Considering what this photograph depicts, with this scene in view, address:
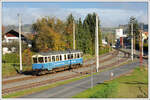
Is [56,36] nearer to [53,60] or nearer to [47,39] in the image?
[47,39]

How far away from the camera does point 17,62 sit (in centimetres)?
4553

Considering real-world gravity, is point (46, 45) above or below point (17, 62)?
above

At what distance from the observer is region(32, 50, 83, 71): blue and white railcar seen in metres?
31.9

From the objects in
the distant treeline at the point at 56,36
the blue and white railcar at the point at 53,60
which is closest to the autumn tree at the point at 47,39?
the distant treeline at the point at 56,36

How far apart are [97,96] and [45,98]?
4.34m

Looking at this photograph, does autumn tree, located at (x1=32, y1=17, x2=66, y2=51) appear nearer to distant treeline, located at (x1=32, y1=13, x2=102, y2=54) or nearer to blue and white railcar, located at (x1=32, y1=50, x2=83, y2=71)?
distant treeline, located at (x1=32, y1=13, x2=102, y2=54)

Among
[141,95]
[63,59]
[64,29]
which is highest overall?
[64,29]

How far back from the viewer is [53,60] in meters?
33.5

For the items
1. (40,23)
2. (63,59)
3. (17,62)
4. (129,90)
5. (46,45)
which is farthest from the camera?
(40,23)

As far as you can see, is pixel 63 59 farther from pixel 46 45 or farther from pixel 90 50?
pixel 90 50

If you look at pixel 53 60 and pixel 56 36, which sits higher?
pixel 56 36

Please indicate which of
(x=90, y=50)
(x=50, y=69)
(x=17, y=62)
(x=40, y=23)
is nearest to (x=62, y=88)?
(x=50, y=69)

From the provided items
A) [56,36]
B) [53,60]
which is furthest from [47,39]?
[53,60]

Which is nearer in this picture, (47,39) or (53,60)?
(53,60)
